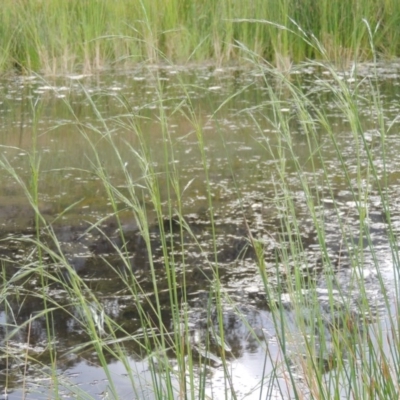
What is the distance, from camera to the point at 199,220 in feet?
12.0

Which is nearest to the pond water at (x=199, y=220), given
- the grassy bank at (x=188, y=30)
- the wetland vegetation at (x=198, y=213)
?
the wetland vegetation at (x=198, y=213)

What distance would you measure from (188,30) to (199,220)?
426 cm

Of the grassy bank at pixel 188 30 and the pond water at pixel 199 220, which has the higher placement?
the grassy bank at pixel 188 30

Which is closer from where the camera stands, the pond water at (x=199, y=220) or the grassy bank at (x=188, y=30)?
the pond water at (x=199, y=220)

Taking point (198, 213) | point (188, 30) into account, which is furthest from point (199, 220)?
point (188, 30)

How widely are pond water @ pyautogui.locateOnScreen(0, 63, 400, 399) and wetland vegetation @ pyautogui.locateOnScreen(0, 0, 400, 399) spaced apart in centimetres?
1

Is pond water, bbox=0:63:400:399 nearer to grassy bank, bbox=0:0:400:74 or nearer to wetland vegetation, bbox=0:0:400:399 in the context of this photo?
wetland vegetation, bbox=0:0:400:399

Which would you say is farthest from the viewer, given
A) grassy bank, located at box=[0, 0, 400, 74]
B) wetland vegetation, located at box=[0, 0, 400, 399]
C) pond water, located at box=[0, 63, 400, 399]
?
grassy bank, located at box=[0, 0, 400, 74]

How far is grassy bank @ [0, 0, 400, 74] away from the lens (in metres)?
7.30

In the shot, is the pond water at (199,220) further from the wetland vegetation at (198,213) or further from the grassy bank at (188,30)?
the grassy bank at (188,30)

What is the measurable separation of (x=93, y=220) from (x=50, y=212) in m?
0.26

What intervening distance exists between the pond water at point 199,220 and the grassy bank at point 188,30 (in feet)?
2.63

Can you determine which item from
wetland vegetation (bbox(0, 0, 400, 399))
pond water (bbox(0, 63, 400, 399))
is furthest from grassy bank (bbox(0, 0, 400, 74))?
pond water (bbox(0, 63, 400, 399))

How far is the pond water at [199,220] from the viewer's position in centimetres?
191
